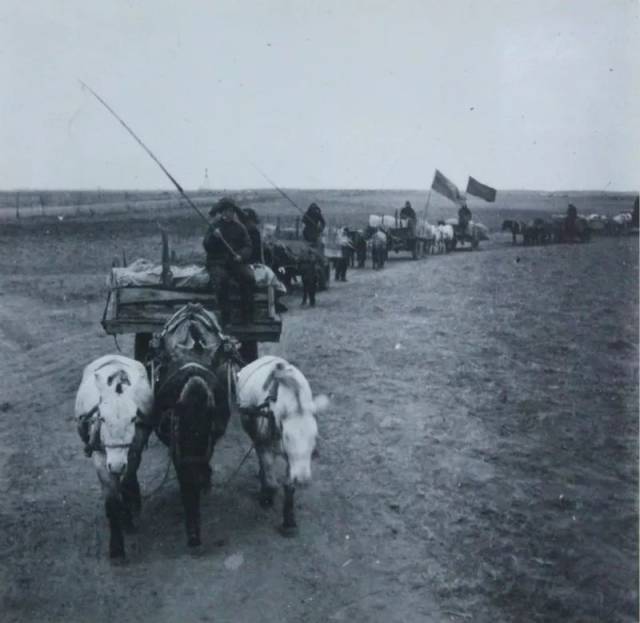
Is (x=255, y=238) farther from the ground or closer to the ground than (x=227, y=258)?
farther from the ground

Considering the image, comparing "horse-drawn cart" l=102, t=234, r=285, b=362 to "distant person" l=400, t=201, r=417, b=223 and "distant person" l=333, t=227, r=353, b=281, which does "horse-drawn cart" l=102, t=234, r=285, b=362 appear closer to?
"distant person" l=333, t=227, r=353, b=281

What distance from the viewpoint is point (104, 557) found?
668cm

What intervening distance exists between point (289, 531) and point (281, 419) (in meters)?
1.15

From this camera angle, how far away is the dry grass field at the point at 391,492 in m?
6.04

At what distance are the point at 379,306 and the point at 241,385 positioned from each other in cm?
1120

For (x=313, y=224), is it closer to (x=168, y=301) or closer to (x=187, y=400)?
(x=168, y=301)

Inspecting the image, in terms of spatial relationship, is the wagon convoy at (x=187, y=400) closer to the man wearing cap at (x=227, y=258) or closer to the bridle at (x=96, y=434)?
the bridle at (x=96, y=434)

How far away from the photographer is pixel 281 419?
22.3 ft

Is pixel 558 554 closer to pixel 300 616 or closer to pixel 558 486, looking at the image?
pixel 558 486

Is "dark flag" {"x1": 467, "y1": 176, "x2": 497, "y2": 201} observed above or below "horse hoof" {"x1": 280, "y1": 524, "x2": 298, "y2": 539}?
above

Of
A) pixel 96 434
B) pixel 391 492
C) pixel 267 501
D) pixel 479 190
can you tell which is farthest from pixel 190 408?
pixel 479 190

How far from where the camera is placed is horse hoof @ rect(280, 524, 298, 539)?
7073 mm

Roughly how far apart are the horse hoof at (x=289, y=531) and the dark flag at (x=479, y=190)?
24.6 m

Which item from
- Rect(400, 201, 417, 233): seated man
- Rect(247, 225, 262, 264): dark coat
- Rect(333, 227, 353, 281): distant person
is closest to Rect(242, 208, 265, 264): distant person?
Rect(247, 225, 262, 264): dark coat
